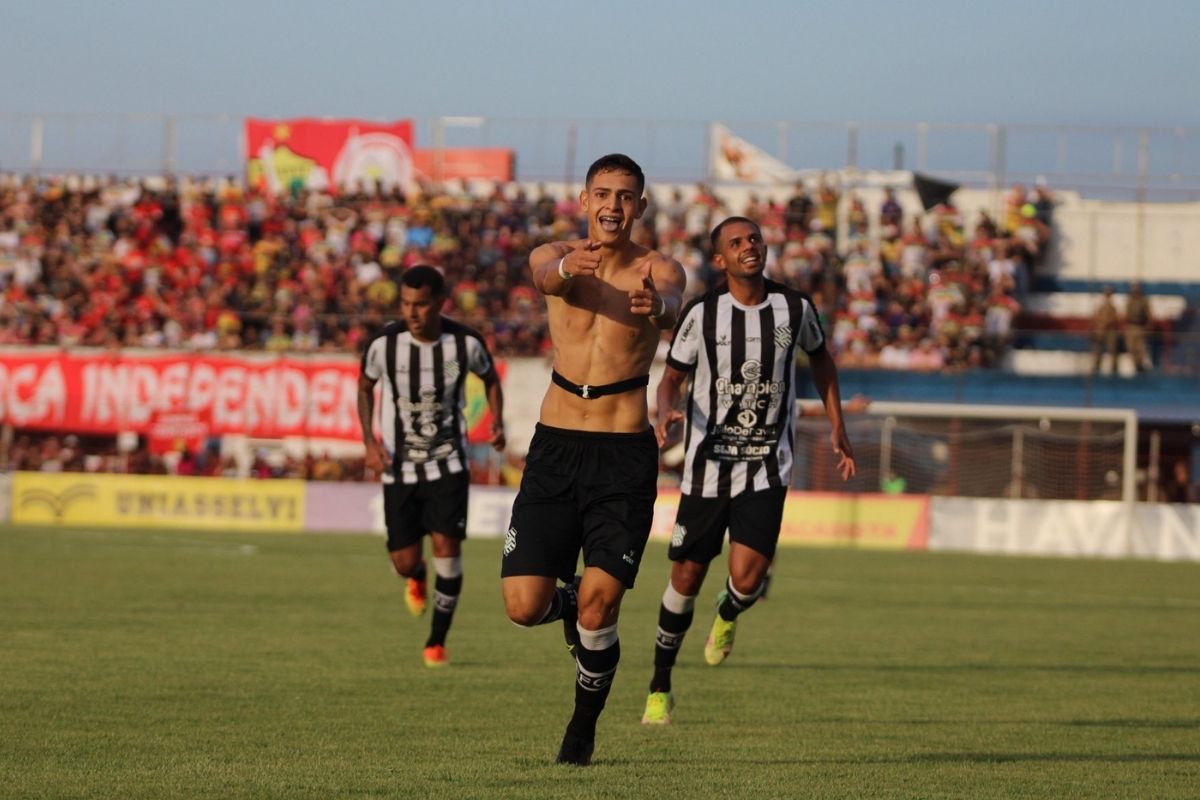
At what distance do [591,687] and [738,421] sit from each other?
270 cm

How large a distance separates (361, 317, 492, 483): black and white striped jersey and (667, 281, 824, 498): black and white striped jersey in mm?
2511

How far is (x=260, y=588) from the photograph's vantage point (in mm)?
18328

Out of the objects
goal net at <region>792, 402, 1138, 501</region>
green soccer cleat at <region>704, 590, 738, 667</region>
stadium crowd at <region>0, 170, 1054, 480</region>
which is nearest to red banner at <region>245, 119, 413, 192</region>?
stadium crowd at <region>0, 170, 1054, 480</region>

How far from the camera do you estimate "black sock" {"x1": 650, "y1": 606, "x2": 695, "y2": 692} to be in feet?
30.5

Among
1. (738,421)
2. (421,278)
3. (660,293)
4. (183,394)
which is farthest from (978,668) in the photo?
(183,394)

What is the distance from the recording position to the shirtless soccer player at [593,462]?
750 centimetres

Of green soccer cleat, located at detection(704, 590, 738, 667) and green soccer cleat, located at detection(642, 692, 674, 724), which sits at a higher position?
green soccer cleat, located at detection(704, 590, 738, 667)

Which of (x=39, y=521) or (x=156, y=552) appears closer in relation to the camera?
(x=156, y=552)

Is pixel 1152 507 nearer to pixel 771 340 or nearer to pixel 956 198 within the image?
pixel 956 198

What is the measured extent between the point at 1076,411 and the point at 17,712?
25.9 metres

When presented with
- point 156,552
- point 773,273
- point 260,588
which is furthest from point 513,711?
point 773,273

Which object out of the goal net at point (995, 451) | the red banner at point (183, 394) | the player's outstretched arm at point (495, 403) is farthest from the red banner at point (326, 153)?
the player's outstretched arm at point (495, 403)

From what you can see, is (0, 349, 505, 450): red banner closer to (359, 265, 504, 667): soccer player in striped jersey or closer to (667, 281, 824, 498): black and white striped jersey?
(359, 265, 504, 667): soccer player in striped jersey

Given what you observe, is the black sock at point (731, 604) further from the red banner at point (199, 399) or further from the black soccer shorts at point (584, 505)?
the red banner at point (199, 399)
